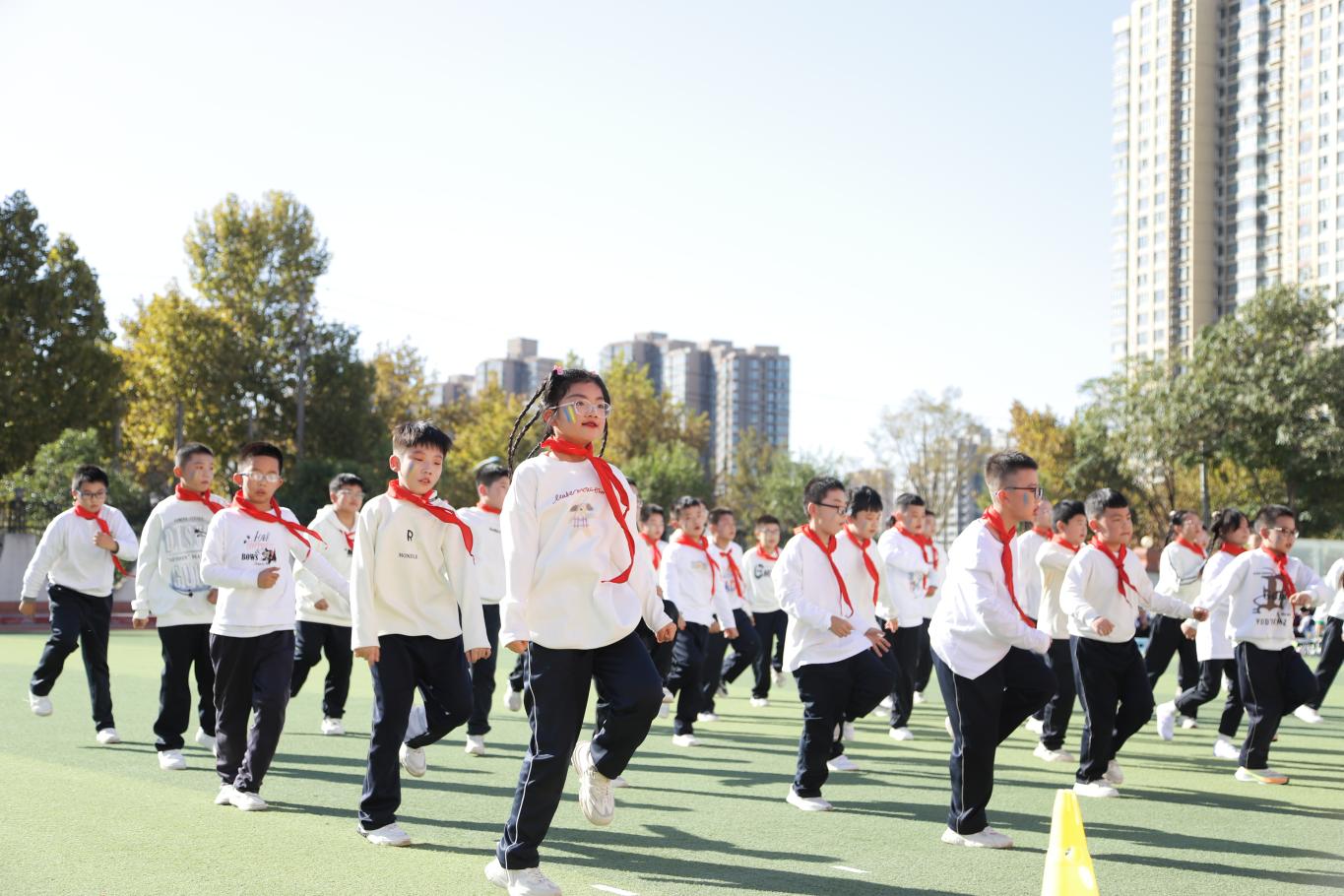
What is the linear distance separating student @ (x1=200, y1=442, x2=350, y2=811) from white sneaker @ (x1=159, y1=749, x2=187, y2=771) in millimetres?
1109

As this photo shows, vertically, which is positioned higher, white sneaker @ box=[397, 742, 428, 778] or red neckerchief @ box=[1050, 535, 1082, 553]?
red neckerchief @ box=[1050, 535, 1082, 553]

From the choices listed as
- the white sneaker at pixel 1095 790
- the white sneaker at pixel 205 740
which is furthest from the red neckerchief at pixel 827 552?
the white sneaker at pixel 205 740

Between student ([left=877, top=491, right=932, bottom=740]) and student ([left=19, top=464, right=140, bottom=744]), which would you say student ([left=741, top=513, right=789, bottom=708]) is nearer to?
student ([left=877, top=491, right=932, bottom=740])

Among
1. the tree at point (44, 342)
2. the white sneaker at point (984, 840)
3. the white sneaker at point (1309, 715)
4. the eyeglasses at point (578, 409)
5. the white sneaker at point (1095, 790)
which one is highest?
the tree at point (44, 342)

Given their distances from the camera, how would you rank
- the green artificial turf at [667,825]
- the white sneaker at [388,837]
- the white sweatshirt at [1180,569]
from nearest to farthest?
the green artificial turf at [667,825]
the white sneaker at [388,837]
the white sweatshirt at [1180,569]

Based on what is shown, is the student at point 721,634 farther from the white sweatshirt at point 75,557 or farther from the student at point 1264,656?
the white sweatshirt at point 75,557

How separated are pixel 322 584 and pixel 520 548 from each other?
5.16 meters

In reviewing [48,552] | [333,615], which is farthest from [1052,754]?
[48,552]

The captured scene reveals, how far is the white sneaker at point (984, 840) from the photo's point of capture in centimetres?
628

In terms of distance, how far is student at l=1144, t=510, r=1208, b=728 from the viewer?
11742 millimetres

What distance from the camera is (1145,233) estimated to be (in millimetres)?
107938

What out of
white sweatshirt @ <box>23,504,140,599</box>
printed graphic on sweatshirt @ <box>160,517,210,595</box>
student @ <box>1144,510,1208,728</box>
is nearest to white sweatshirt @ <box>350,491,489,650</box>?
printed graphic on sweatshirt @ <box>160,517,210,595</box>

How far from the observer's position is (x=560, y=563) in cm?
509

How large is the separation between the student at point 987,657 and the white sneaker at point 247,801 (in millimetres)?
3419
